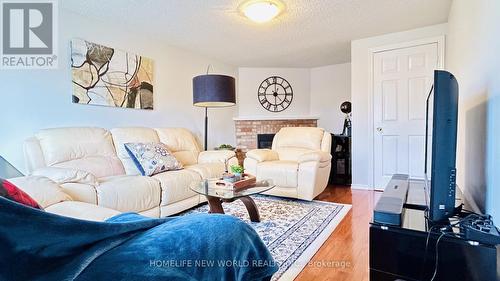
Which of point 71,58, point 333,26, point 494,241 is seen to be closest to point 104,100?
point 71,58

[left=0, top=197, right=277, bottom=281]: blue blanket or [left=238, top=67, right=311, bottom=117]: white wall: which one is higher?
[left=238, top=67, right=311, bottom=117]: white wall

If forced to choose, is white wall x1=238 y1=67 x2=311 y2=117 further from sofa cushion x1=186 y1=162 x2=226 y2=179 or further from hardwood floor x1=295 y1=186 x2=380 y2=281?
hardwood floor x1=295 y1=186 x2=380 y2=281

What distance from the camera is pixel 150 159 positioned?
2.71 meters

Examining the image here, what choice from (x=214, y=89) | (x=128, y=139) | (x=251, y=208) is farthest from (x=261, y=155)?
(x=128, y=139)

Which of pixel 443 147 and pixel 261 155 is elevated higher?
pixel 443 147

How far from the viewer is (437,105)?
3.68ft

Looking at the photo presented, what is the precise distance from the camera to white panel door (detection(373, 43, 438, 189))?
3475 mm

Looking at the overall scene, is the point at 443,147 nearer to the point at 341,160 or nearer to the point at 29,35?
the point at 341,160

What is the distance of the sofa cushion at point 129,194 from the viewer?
2.04 meters

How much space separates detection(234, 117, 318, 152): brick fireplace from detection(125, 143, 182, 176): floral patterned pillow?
2561mm

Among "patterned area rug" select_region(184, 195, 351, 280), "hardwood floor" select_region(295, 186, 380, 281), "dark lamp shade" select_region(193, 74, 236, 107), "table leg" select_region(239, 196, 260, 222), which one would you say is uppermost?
"dark lamp shade" select_region(193, 74, 236, 107)

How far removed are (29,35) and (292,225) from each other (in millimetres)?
3091

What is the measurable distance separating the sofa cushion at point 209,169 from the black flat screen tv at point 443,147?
2.19 metres

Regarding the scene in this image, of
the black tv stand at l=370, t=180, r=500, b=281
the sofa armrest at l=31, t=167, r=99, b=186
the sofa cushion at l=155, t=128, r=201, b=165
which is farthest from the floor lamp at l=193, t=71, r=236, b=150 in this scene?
the black tv stand at l=370, t=180, r=500, b=281
